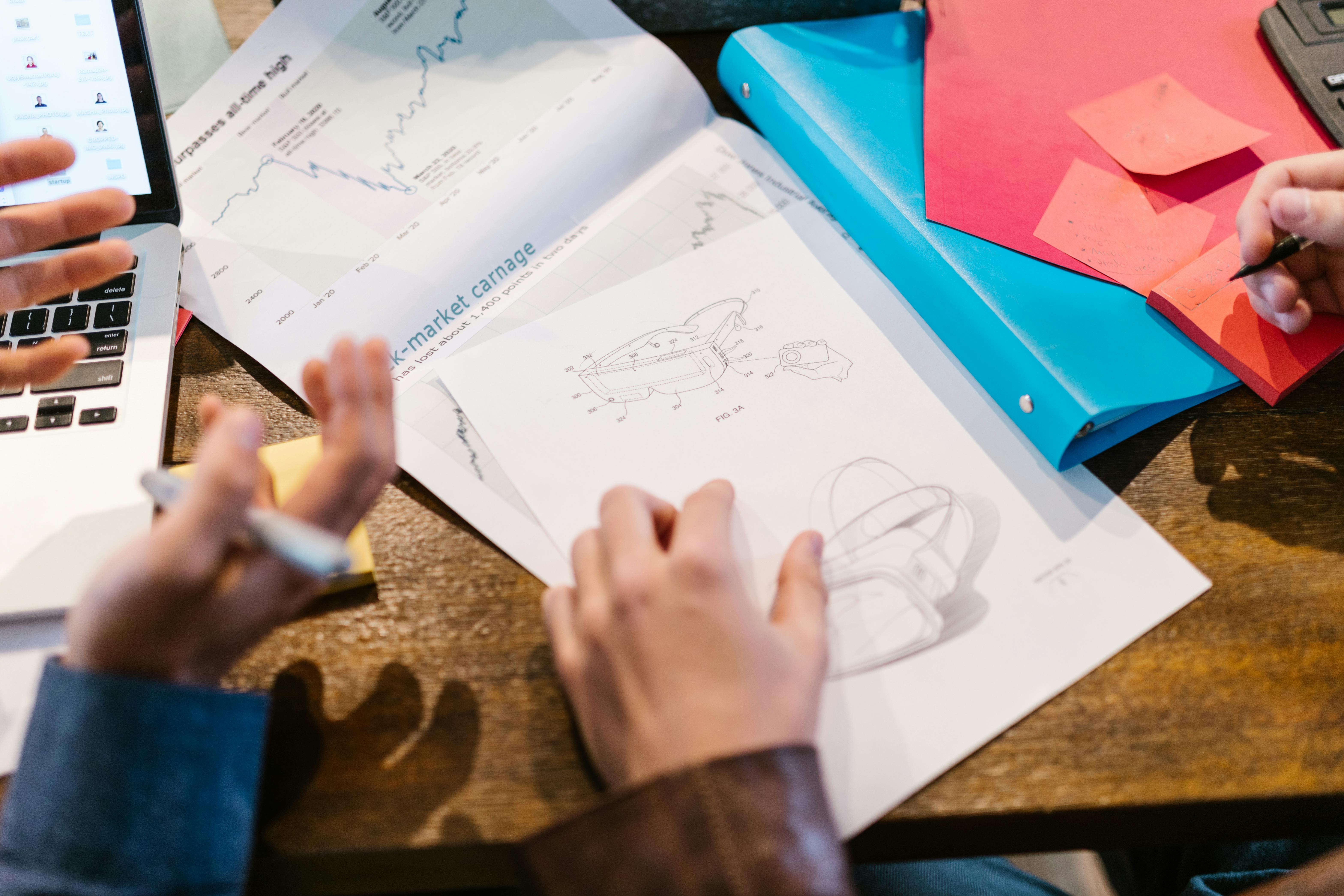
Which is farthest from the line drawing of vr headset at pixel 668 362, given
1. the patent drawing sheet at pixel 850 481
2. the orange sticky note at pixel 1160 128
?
the orange sticky note at pixel 1160 128

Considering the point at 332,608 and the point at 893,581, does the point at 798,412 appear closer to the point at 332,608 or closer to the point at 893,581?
the point at 893,581

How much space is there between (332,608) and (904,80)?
1.86ft

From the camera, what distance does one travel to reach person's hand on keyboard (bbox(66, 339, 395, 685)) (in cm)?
33

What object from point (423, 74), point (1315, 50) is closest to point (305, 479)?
point (423, 74)

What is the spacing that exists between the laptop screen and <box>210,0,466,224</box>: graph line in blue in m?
0.08

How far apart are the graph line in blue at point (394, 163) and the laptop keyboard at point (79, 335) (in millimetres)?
103

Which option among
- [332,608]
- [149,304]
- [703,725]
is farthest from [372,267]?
[703,725]

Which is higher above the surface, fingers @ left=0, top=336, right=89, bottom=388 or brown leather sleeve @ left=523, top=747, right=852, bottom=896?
fingers @ left=0, top=336, right=89, bottom=388

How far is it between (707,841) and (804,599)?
14 centimetres

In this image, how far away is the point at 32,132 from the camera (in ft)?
1.76

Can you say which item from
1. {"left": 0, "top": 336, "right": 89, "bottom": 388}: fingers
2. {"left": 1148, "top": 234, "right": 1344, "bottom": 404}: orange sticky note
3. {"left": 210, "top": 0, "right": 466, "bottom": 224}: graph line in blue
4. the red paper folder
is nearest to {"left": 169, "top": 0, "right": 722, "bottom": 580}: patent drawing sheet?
{"left": 210, "top": 0, "right": 466, "bottom": 224}: graph line in blue

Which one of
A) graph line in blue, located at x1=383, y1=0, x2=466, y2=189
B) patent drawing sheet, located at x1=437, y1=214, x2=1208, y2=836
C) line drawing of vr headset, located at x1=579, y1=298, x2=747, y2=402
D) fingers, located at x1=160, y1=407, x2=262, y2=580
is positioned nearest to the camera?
fingers, located at x1=160, y1=407, x2=262, y2=580

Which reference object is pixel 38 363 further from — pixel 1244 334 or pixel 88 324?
pixel 1244 334

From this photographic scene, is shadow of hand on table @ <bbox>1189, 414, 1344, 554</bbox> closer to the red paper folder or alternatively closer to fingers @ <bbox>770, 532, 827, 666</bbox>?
the red paper folder
